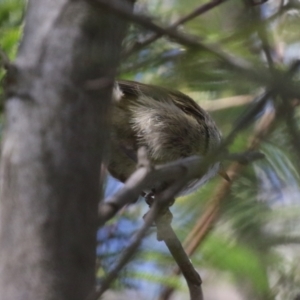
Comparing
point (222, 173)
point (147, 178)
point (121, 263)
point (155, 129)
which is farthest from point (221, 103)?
point (121, 263)

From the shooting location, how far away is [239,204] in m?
1.72

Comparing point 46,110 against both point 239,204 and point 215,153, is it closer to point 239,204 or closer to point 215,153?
point 215,153

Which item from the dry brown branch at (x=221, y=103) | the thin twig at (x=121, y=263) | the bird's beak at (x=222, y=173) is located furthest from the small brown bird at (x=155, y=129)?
the thin twig at (x=121, y=263)

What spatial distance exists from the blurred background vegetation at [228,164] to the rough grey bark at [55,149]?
0.34 feet

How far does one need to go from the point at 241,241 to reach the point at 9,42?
1.01m

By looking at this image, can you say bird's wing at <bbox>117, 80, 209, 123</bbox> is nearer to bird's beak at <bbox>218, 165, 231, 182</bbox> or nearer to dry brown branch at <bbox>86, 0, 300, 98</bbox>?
bird's beak at <bbox>218, 165, 231, 182</bbox>

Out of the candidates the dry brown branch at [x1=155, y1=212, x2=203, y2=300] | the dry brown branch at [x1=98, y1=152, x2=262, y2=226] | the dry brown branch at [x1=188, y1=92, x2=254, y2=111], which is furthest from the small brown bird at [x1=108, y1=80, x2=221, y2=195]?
the dry brown branch at [x1=98, y1=152, x2=262, y2=226]

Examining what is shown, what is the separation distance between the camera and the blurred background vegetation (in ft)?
3.67

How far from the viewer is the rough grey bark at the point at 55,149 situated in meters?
1.13

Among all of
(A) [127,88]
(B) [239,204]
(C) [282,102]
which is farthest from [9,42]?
(C) [282,102]

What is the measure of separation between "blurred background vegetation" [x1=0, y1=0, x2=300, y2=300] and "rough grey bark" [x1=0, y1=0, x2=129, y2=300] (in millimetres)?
103

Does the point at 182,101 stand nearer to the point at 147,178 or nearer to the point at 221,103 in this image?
the point at 221,103

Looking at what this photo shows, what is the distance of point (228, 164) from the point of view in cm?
236

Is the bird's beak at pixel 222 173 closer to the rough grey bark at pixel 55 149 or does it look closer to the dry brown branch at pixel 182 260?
the dry brown branch at pixel 182 260
